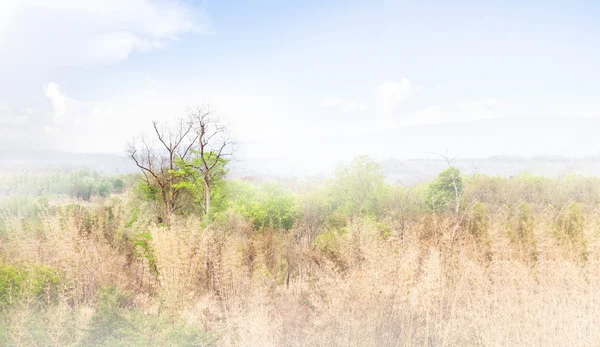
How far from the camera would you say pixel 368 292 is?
7.40 m

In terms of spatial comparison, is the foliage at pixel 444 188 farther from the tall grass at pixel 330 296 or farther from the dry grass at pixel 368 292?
the dry grass at pixel 368 292

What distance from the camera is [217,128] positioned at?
16391mm

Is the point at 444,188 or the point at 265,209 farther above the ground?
the point at 444,188

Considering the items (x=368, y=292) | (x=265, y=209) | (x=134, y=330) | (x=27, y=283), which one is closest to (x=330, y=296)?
(x=368, y=292)

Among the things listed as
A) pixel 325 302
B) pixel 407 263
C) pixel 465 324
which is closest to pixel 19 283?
pixel 325 302

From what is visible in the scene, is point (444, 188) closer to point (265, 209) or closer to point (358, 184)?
point (358, 184)

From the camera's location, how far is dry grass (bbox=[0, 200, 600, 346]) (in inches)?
282

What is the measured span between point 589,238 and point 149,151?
49.5 ft

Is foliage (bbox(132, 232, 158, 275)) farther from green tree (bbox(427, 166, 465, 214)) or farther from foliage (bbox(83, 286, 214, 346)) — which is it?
green tree (bbox(427, 166, 465, 214))

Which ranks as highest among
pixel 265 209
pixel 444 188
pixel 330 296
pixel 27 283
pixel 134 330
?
pixel 27 283

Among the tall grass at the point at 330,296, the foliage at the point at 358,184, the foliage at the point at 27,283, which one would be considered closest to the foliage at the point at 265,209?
the foliage at the point at 358,184

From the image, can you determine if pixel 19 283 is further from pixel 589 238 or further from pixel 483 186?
pixel 483 186

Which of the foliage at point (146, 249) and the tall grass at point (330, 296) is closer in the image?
the tall grass at point (330, 296)

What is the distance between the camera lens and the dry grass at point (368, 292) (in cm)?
716
